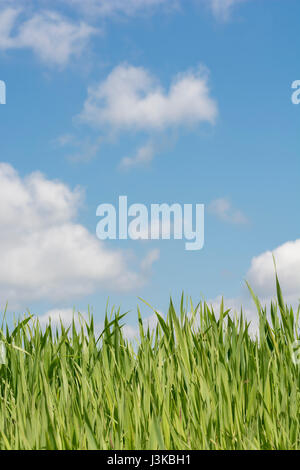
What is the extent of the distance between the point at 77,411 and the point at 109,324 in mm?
994

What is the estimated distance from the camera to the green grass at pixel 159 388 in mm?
2990

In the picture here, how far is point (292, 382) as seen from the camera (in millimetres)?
3582

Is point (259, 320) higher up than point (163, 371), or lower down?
higher up

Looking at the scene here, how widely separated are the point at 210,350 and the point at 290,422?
0.73 metres

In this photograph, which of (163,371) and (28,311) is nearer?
(163,371)

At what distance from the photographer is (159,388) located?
3301 millimetres

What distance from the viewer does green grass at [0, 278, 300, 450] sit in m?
2.99
